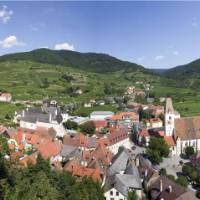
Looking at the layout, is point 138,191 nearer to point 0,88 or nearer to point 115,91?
point 0,88

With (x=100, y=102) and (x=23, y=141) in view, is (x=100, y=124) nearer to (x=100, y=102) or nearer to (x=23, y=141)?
(x=23, y=141)

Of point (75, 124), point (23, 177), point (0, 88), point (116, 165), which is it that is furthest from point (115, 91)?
point (23, 177)

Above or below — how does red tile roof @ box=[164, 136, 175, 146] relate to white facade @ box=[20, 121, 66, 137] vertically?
below

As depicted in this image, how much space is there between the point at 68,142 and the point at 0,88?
98657 mm

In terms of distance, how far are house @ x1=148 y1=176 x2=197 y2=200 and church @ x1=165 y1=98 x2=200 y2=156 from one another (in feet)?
96.4

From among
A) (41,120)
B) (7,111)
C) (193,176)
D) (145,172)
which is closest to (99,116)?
(41,120)

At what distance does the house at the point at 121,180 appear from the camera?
48.3 meters

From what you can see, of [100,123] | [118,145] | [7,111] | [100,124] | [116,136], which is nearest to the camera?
[116,136]

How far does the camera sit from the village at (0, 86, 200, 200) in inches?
2005

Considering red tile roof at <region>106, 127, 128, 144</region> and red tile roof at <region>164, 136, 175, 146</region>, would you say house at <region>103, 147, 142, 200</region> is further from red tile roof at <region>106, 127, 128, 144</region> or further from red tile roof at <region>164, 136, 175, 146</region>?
red tile roof at <region>164, 136, 175, 146</region>

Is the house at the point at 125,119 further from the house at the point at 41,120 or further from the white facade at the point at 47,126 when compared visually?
the white facade at the point at 47,126

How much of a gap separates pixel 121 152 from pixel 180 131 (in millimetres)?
26517

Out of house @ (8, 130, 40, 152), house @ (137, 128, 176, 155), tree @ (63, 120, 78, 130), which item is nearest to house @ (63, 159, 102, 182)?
house @ (8, 130, 40, 152)

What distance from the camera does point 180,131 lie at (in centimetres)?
8206
